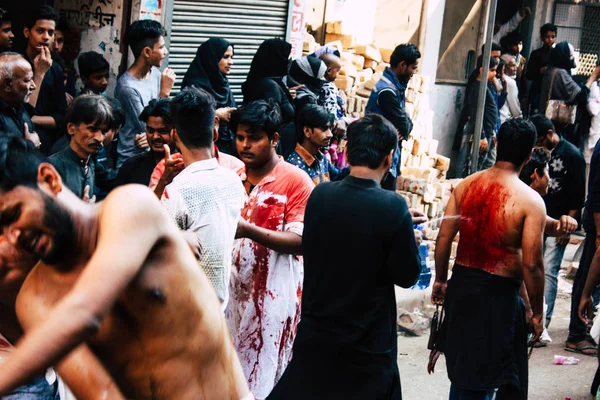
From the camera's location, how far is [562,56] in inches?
515

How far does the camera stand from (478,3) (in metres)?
14.2

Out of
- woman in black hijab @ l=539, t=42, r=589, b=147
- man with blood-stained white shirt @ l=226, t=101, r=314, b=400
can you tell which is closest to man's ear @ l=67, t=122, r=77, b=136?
man with blood-stained white shirt @ l=226, t=101, r=314, b=400

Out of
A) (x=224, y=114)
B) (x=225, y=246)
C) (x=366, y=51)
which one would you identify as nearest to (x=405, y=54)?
(x=224, y=114)

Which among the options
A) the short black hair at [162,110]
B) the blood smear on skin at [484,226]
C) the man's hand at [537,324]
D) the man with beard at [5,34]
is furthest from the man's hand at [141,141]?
the man's hand at [537,324]

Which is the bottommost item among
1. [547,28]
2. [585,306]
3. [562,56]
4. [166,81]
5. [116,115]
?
[585,306]

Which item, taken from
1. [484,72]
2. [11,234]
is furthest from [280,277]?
[484,72]

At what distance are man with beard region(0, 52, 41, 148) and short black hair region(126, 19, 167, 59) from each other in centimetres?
139

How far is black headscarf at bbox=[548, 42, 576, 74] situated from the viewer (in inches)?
511

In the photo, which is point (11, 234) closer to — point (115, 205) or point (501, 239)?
point (115, 205)

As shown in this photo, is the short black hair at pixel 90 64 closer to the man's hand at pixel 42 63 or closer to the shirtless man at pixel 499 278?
the man's hand at pixel 42 63

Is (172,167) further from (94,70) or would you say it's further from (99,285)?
(94,70)

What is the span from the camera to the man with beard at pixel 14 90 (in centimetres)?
574

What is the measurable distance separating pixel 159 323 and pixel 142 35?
4.61 m

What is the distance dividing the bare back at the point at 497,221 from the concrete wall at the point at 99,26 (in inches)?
151
